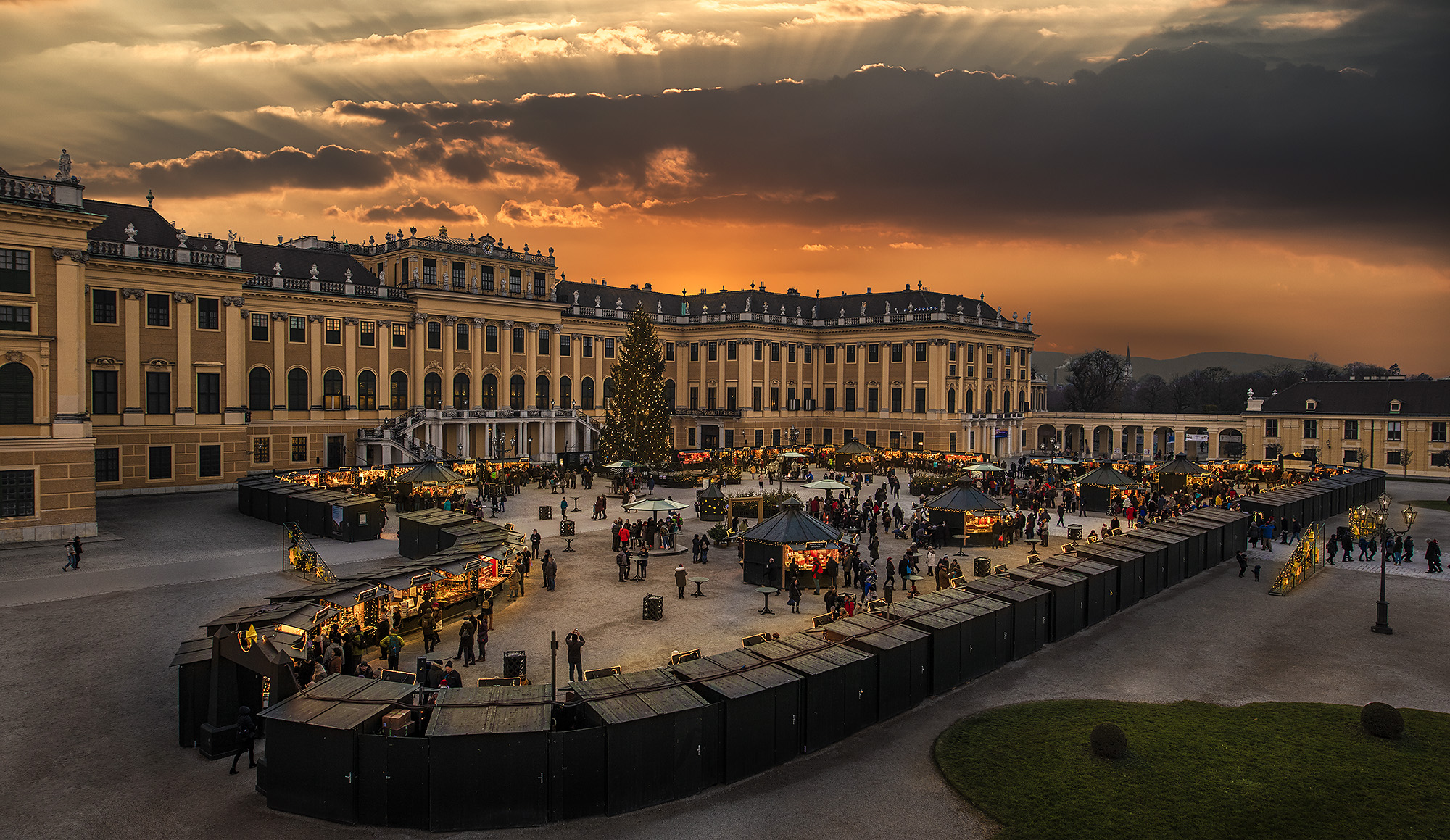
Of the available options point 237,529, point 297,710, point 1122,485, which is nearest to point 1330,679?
point 297,710

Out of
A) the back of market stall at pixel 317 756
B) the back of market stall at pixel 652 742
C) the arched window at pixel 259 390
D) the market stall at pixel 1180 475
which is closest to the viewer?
the back of market stall at pixel 317 756

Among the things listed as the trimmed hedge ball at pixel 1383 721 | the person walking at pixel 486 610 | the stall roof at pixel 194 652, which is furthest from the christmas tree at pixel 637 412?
the trimmed hedge ball at pixel 1383 721

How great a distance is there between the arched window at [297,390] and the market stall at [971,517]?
162 ft

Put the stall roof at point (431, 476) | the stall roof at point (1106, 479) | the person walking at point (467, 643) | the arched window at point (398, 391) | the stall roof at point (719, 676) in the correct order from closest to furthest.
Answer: the stall roof at point (719, 676) < the person walking at point (467, 643) < the stall roof at point (431, 476) < the stall roof at point (1106, 479) < the arched window at point (398, 391)

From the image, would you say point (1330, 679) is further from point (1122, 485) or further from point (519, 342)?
point (519, 342)

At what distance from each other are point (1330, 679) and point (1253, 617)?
6.29 metres

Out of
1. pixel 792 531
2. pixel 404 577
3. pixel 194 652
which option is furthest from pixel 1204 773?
pixel 404 577

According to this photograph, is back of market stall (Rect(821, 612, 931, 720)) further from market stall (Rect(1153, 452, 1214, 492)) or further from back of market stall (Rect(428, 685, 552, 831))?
market stall (Rect(1153, 452, 1214, 492))

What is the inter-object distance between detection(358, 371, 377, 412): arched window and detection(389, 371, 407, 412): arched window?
1246mm

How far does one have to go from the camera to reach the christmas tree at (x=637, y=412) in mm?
62188

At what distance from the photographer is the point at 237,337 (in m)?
54.8

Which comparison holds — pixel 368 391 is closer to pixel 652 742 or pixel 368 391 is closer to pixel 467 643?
pixel 467 643

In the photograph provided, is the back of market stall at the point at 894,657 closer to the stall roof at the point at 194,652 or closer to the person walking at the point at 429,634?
the person walking at the point at 429,634

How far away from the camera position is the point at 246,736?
51.0ft
